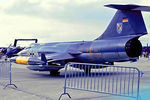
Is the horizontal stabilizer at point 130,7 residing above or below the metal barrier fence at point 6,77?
above

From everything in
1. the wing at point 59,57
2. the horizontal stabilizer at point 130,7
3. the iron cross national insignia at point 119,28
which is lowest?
the wing at point 59,57

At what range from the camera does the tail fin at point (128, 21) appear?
Result: 10.4 meters

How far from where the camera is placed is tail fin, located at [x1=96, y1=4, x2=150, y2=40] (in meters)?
10.4

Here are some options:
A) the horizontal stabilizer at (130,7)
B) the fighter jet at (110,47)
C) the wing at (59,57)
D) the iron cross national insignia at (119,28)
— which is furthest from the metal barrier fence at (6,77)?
the iron cross national insignia at (119,28)

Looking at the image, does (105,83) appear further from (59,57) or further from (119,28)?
(59,57)

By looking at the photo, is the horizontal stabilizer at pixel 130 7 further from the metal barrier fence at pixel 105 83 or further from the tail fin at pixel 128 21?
the metal barrier fence at pixel 105 83

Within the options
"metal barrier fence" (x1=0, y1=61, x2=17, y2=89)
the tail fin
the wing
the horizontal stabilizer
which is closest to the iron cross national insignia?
the tail fin

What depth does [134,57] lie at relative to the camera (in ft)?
36.5

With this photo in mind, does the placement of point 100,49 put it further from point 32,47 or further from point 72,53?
point 32,47

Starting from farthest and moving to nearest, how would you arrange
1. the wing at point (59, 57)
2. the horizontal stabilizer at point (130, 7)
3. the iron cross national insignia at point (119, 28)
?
the wing at point (59, 57)
the iron cross national insignia at point (119, 28)
the horizontal stabilizer at point (130, 7)

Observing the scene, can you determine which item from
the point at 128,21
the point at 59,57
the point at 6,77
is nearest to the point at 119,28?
the point at 128,21

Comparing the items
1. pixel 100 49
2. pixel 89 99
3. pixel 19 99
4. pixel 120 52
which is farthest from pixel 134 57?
pixel 19 99

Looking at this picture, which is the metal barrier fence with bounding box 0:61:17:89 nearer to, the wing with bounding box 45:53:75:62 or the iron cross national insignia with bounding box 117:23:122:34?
the wing with bounding box 45:53:75:62

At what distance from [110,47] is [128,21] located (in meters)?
1.62
